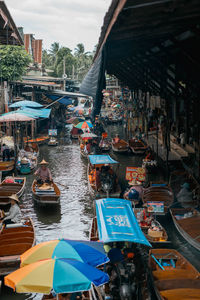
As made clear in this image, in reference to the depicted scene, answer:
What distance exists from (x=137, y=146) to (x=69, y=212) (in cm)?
1077

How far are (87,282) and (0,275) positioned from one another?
378cm

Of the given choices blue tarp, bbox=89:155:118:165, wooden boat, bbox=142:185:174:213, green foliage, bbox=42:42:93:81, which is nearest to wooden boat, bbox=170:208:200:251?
wooden boat, bbox=142:185:174:213

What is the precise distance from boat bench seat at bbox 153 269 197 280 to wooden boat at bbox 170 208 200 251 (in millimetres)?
1635

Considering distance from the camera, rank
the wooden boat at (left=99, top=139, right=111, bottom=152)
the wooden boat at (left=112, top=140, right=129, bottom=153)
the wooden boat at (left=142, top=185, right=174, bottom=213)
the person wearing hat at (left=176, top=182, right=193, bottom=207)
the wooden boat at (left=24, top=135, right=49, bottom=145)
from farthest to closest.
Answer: the wooden boat at (left=24, top=135, right=49, bottom=145)
the wooden boat at (left=99, top=139, right=111, bottom=152)
the wooden boat at (left=112, top=140, right=129, bottom=153)
the wooden boat at (left=142, top=185, right=174, bottom=213)
the person wearing hat at (left=176, top=182, right=193, bottom=207)

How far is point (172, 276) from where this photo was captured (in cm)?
730

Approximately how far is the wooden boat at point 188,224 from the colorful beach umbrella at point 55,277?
4471 mm

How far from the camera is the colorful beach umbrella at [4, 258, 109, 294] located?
5062 millimetres

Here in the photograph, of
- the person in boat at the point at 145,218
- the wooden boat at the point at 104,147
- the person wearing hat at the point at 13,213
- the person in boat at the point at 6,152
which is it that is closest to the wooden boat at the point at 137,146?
the wooden boat at the point at 104,147

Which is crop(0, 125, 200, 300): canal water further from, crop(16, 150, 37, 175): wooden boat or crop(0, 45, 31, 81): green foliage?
crop(0, 45, 31, 81): green foliage

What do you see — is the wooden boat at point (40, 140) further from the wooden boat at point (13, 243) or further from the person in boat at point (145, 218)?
the person in boat at point (145, 218)

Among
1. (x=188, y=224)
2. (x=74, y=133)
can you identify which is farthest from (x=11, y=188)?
(x=74, y=133)

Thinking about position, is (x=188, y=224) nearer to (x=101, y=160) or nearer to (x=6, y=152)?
(x=101, y=160)

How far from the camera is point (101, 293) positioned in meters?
6.78

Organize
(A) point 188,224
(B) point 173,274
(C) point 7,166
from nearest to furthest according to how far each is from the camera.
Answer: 1. (B) point 173,274
2. (A) point 188,224
3. (C) point 7,166
